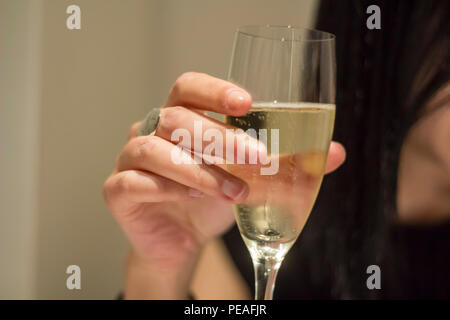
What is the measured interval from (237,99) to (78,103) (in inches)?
34.6

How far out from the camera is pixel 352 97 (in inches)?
39.0

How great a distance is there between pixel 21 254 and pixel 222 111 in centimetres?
90

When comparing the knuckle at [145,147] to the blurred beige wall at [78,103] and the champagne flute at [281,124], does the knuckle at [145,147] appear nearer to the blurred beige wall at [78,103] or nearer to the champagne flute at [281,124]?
the champagne flute at [281,124]

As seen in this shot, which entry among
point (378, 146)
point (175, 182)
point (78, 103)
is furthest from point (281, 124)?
point (78, 103)

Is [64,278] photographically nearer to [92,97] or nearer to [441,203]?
[92,97]

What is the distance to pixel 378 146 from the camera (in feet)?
3.15

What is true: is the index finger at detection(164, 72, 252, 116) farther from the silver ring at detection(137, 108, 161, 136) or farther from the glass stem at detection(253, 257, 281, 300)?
the glass stem at detection(253, 257, 281, 300)

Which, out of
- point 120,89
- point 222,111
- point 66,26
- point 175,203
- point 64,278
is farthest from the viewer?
point 120,89

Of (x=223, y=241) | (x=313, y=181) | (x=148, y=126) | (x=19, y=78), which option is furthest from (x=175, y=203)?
(x=19, y=78)

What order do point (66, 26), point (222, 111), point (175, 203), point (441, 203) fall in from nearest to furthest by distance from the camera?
point (222, 111) < point (175, 203) < point (441, 203) < point (66, 26)

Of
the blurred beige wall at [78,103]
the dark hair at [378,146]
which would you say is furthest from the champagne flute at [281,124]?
the blurred beige wall at [78,103]

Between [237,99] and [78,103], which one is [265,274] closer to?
[237,99]

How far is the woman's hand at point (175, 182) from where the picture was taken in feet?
1.52

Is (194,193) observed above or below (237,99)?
below
